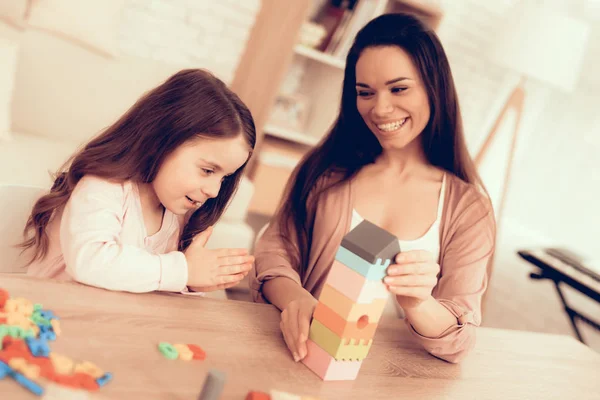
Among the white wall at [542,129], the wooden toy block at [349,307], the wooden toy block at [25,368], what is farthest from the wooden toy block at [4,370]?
the white wall at [542,129]

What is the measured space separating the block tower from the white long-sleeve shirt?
0.27 metres

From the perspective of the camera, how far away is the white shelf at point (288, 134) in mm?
3270

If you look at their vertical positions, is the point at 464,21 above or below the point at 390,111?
above

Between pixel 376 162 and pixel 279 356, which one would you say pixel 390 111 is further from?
pixel 279 356

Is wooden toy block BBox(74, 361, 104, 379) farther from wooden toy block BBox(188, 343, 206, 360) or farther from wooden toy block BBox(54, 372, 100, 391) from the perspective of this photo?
wooden toy block BBox(188, 343, 206, 360)

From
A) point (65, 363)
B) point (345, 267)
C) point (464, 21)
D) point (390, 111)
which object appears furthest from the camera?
point (464, 21)

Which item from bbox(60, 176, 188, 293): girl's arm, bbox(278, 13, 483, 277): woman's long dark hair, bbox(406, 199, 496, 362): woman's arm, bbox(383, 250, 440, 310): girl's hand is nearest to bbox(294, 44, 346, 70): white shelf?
bbox(278, 13, 483, 277): woman's long dark hair

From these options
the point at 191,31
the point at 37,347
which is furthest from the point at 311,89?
the point at 37,347

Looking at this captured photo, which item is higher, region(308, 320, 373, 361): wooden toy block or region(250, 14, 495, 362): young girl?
region(250, 14, 495, 362): young girl

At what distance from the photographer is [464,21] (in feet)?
13.4

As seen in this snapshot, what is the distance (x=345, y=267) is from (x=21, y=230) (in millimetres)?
679

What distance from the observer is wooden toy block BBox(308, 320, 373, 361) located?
0.88 meters

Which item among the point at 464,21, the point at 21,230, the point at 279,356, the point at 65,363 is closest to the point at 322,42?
the point at 464,21

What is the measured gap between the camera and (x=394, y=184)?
146 centimetres
